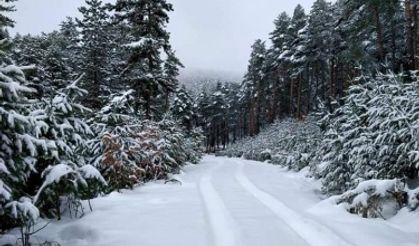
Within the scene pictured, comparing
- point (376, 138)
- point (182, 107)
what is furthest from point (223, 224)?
point (182, 107)

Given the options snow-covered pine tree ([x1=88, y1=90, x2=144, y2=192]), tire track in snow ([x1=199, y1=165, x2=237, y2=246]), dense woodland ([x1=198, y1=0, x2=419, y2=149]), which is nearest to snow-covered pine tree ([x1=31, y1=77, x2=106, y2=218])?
tire track in snow ([x1=199, y1=165, x2=237, y2=246])

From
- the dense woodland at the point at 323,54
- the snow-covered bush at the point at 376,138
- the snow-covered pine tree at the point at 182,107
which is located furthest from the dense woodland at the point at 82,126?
the snow-covered pine tree at the point at 182,107

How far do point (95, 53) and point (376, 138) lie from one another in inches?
794

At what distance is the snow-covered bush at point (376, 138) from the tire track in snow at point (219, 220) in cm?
324

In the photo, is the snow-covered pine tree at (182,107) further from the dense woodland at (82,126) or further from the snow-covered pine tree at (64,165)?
the snow-covered pine tree at (64,165)

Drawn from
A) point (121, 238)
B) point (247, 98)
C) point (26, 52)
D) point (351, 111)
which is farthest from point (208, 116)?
point (121, 238)

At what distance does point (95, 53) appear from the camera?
969 inches

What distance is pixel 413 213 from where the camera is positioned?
23.1 feet

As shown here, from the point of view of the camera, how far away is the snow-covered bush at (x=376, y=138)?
8031 mm

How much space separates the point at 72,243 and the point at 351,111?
7.67m

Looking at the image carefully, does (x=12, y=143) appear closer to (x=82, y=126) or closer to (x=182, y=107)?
(x=82, y=126)

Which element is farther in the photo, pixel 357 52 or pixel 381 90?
pixel 357 52

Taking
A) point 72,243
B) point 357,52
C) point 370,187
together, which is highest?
point 357,52

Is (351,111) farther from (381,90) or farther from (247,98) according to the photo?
(247,98)
